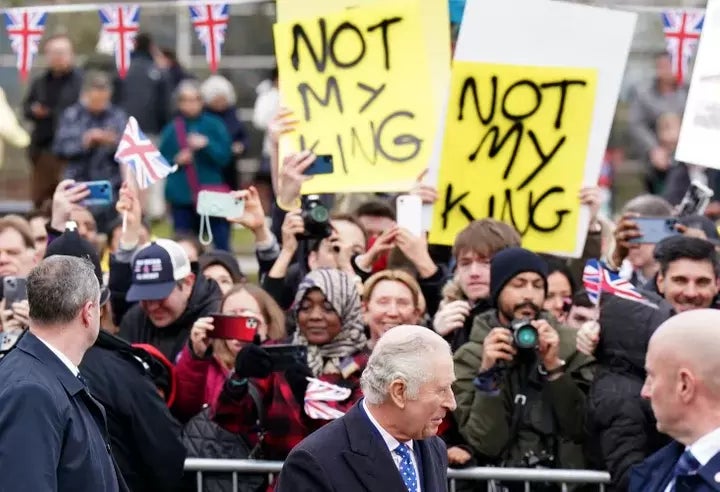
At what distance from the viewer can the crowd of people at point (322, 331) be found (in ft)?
24.2

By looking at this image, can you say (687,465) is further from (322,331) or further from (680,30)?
(680,30)

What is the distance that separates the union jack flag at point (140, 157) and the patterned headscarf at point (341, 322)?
1.72 meters

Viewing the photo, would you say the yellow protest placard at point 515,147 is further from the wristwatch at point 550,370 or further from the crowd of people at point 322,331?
the wristwatch at point 550,370

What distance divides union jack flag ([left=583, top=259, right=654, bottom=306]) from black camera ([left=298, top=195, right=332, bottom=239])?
5.27 ft

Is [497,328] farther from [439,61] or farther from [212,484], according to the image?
[439,61]

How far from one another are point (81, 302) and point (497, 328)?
220cm

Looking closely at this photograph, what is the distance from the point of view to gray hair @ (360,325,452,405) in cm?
590

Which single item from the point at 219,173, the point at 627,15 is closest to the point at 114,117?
the point at 219,173

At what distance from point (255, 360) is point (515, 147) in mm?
2371

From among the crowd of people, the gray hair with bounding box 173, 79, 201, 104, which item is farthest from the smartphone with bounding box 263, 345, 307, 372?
the gray hair with bounding box 173, 79, 201, 104

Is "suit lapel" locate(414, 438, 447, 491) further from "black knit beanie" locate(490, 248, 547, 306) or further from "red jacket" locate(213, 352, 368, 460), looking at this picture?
"black knit beanie" locate(490, 248, 547, 306)

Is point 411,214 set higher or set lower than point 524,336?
higher

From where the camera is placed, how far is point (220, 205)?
9391 millimetres

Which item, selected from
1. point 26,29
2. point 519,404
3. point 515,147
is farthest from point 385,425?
point 26,29
